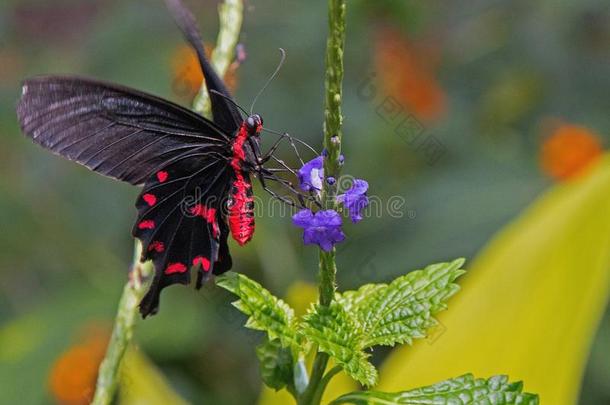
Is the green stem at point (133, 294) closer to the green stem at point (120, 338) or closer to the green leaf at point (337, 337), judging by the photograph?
the green stem at point (120, 338)

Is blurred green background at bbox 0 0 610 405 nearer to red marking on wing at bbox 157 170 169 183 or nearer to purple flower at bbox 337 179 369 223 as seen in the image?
red marking on wing at bbox 157 170 169 183

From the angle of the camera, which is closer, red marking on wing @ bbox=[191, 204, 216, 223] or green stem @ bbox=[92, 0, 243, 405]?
green stem @ bbox=[92, 0, 243, 405]

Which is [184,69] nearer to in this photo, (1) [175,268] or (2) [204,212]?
(2) [204,212]

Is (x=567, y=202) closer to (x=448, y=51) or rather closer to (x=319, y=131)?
(x=319, y=131)

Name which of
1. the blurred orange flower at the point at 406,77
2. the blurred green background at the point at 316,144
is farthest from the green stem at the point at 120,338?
the blurred orange flower at the point at 406,77

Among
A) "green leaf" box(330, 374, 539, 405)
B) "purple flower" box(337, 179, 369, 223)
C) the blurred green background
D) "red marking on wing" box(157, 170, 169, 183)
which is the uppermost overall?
the blurred green background

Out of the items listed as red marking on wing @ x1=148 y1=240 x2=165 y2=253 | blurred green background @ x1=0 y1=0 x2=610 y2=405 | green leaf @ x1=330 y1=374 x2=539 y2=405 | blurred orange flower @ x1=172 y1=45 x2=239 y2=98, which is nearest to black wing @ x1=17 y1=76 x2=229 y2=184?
red marking on wing @ x1=148 y1=240 x2=165 y2=253
